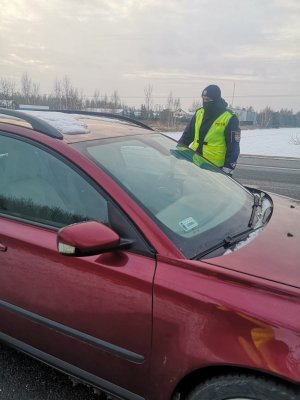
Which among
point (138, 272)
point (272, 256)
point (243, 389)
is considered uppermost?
point (272, 256)

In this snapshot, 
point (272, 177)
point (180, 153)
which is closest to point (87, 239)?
point (180, 153)

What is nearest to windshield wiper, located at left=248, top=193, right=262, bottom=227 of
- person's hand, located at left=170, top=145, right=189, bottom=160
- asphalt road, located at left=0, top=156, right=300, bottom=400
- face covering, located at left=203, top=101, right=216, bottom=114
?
person's hand, located at left=170, top=145, right=189, bottom=160

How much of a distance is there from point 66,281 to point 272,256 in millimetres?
966

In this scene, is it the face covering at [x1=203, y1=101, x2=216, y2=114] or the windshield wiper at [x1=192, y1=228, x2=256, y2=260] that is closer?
the windshield wiper at [x1=192, y1=228, x2=256, y2=260]

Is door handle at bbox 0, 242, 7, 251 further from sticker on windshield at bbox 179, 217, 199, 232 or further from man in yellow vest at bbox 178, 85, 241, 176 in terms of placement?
man in yellow vest at bbox 178, 85, 241, 176

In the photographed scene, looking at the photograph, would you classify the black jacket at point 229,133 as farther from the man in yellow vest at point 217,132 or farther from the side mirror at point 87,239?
the side mirror at point 87,239

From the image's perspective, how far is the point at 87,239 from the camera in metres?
1.56

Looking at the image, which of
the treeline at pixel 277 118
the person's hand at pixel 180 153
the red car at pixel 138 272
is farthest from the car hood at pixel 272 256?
the treeline at pixel 277 118

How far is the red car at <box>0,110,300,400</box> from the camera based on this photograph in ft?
4.72

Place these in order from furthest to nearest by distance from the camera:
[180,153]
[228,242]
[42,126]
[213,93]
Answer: [213,93] → [180,153] → [42,126] → [228,242]

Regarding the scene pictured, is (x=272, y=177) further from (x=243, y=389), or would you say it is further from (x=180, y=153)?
(x=243, y=389)

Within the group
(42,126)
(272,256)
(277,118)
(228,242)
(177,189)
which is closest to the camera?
(272,256)

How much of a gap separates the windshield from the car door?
17cm

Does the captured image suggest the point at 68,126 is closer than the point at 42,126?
No
